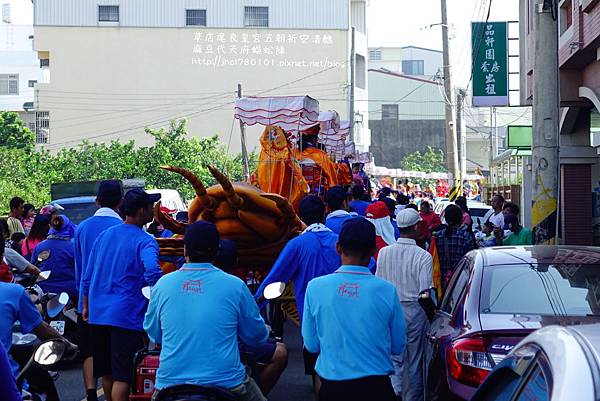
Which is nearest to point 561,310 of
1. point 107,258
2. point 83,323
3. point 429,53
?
point 107,258

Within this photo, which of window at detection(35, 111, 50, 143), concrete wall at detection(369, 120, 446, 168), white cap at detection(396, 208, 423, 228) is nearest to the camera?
white cap at detection(396, 208, 423, 228)

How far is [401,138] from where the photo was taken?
252 ft

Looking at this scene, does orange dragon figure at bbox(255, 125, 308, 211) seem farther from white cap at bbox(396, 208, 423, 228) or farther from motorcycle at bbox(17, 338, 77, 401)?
motorcycle at bbox(17, 338, 77, 401)

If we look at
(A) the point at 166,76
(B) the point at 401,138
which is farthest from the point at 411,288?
(B) the point at 401,138

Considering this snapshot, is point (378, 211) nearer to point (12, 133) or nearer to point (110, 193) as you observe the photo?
point (110, 193)

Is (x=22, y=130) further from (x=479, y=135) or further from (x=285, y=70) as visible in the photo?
(x=479, y=135)

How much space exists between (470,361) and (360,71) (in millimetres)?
57580

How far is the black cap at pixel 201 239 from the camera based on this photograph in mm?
5723

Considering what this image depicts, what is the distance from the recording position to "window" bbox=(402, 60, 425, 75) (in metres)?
90.4

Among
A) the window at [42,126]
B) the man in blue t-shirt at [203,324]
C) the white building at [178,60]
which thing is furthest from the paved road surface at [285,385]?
the window at [42,126]

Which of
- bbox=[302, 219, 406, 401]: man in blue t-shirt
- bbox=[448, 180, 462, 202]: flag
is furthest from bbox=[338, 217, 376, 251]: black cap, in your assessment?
bbox=[448, 180, 462, 202]: flag

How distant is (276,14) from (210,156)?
17.6m

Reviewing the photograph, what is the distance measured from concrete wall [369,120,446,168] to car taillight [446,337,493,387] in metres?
69.8

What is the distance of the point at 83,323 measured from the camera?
352 inches
